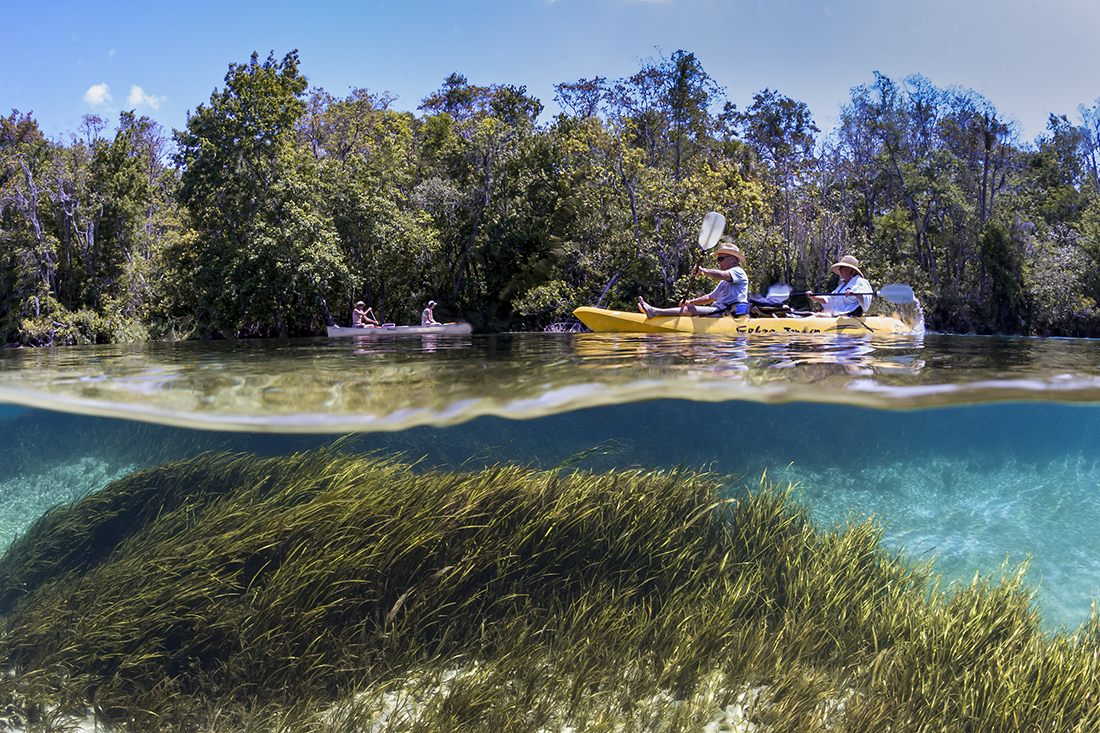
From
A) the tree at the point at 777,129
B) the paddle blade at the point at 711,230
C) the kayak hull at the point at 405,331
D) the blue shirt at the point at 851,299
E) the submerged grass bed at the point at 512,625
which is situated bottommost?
the submerged grass bed at the point at 512,625

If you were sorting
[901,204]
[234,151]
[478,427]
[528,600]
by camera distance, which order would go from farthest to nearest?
[901,204]
[234,151]
[478,427]
[528,600]

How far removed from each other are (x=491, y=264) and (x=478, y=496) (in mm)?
22157

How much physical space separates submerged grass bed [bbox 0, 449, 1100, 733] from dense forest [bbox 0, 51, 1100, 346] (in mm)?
16654

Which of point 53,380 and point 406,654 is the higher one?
point 53,380

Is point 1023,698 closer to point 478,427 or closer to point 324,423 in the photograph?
point 478,427

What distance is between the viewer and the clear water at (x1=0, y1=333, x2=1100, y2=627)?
602cm

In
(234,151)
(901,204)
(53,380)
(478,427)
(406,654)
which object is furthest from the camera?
(901,204)

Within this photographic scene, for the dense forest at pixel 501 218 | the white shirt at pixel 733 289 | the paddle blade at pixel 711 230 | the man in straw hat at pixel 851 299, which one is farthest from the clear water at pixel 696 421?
the dense forest at pixel 501 218

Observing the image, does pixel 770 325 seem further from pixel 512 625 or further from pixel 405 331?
pixel 405 331

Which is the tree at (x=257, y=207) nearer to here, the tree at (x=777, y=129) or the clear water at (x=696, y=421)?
the clear water at (x=696, y=421)

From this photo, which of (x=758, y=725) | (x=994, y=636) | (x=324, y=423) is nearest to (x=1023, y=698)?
(x=994, y=636)

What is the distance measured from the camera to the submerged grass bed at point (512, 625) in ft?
13.8

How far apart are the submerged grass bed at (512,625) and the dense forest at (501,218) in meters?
16.7

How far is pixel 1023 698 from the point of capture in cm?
427
